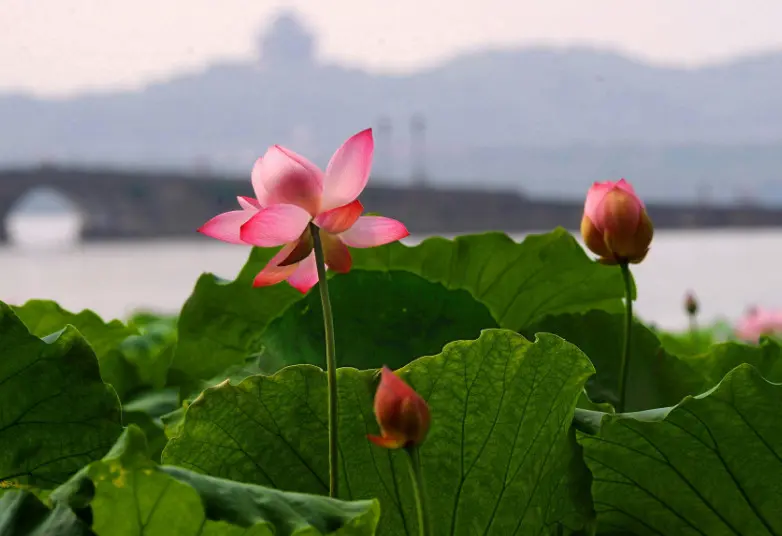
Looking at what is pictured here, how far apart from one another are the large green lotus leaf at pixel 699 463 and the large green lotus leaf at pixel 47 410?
14cm

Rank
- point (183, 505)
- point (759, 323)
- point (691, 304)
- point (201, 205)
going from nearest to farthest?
point (183, 505), point (691, 304), point (759, 323), point (201, 205)

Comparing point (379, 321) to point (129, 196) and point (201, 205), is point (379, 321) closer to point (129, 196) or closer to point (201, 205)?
point (129, 196)

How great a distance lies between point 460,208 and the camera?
15.8 meters

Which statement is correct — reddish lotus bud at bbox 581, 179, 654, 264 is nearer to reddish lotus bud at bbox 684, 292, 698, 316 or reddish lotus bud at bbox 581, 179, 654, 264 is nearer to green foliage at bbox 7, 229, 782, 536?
green foliage at bbox 7, 229, 782, 536

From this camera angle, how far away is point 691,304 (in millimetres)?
1192

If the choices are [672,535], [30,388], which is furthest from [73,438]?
[672,535]

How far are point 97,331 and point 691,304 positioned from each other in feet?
2.91

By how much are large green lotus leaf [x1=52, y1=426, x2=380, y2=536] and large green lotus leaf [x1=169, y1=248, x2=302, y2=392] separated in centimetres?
23

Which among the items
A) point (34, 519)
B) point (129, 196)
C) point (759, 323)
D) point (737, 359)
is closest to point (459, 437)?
point (34, 519)

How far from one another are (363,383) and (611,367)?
173 mm

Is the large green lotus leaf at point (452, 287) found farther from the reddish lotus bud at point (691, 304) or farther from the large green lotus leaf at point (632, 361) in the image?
the reddish lotus bud at point (691, 304)

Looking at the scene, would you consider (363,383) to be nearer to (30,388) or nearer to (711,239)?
(30,388)

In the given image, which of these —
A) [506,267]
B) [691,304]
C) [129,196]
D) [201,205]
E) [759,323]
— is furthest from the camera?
[201,205]

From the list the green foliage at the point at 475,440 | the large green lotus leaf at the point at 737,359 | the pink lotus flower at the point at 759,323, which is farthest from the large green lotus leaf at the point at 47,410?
the pink lotus flower at the point at 759,323
